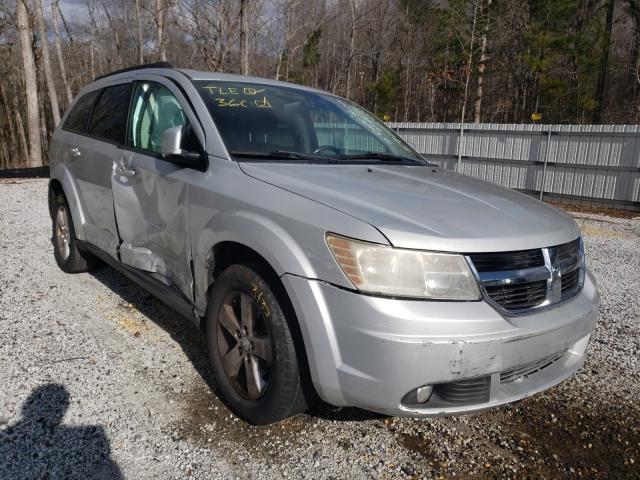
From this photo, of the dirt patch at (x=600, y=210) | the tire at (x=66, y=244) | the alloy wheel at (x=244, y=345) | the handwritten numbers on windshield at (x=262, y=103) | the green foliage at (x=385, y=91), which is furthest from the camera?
the green foliage at (x=385, y=91)

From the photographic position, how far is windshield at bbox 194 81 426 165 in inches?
110

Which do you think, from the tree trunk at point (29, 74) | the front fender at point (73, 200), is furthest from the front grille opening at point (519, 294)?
the tree trunk at point (29, 74)

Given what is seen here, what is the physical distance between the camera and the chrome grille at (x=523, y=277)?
6.52 ft

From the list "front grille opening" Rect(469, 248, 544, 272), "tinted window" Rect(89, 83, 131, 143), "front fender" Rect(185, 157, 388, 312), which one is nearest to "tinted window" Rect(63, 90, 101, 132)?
"tinted window" Rect(89, 83, 131, 143)

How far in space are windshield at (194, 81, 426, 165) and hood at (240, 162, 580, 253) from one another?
248 millimetres

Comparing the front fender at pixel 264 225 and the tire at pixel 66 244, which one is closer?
the front fender at pixel 264 225

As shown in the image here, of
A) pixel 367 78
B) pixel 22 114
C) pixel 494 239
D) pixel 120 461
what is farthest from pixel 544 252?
pixel 22 114

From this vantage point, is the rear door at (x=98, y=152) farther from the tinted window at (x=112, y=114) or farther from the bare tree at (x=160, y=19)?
the bare tree at (x=160, y=19)

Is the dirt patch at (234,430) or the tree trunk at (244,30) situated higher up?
the tree trunk at (244,30)

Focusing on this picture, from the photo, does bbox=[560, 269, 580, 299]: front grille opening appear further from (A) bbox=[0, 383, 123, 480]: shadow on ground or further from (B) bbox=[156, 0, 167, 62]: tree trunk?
(B) bbox=[156, 0, 167, 62]: tree trunk

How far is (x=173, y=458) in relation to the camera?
2.24 meters

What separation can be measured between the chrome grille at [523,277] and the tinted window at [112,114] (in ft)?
9.04

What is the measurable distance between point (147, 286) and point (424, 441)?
1979 millimetres

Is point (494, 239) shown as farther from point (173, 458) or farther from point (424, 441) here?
point (173, 458)
